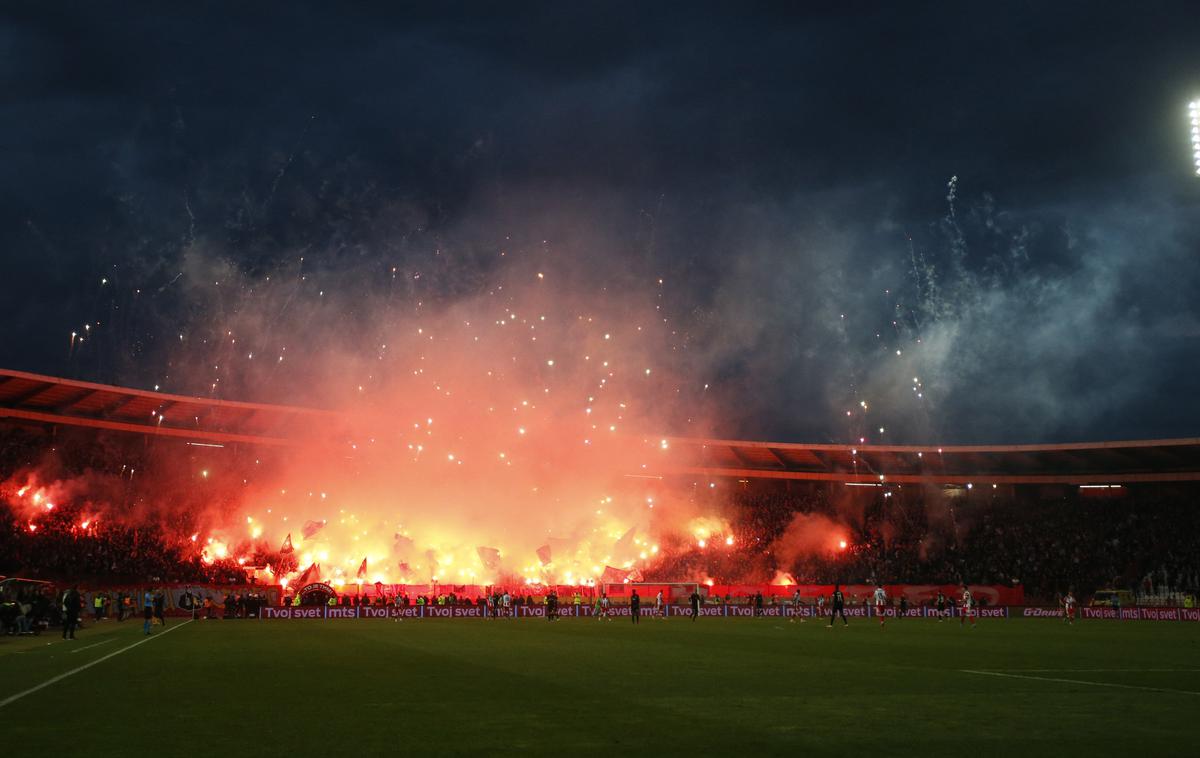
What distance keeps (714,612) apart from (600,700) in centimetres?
4547

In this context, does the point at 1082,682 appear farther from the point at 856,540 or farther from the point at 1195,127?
the point at 856,540

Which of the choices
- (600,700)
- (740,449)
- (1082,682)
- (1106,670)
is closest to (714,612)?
(740,449)

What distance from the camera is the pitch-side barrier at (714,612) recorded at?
5162cm

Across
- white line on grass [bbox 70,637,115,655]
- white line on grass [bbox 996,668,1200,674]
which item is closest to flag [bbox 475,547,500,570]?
white line on grass [bbox 70,637,115,655]

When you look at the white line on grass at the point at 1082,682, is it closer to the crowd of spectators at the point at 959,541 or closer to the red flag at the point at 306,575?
the crowd of spectators at the point at 959,541

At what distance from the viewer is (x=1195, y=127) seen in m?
39.4

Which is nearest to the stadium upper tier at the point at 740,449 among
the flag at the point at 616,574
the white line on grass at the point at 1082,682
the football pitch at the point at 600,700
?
the flag at the point at 616,574

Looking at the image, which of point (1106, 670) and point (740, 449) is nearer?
point (1106, 670)

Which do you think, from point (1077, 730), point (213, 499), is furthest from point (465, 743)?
point (213, 499)

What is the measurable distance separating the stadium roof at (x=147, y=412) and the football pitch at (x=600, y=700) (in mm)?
44102

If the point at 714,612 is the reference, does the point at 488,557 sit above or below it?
above

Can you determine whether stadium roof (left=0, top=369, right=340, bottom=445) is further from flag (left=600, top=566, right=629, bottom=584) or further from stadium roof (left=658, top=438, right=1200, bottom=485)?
stadium roof (left=658, top=438, right=1200, bottom=485)

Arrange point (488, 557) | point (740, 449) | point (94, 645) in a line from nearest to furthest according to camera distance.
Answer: point (94, 645) → point (488, 557) → point (740, 449)

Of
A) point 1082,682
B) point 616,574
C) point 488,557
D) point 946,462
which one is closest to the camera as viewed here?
point 1082,682
